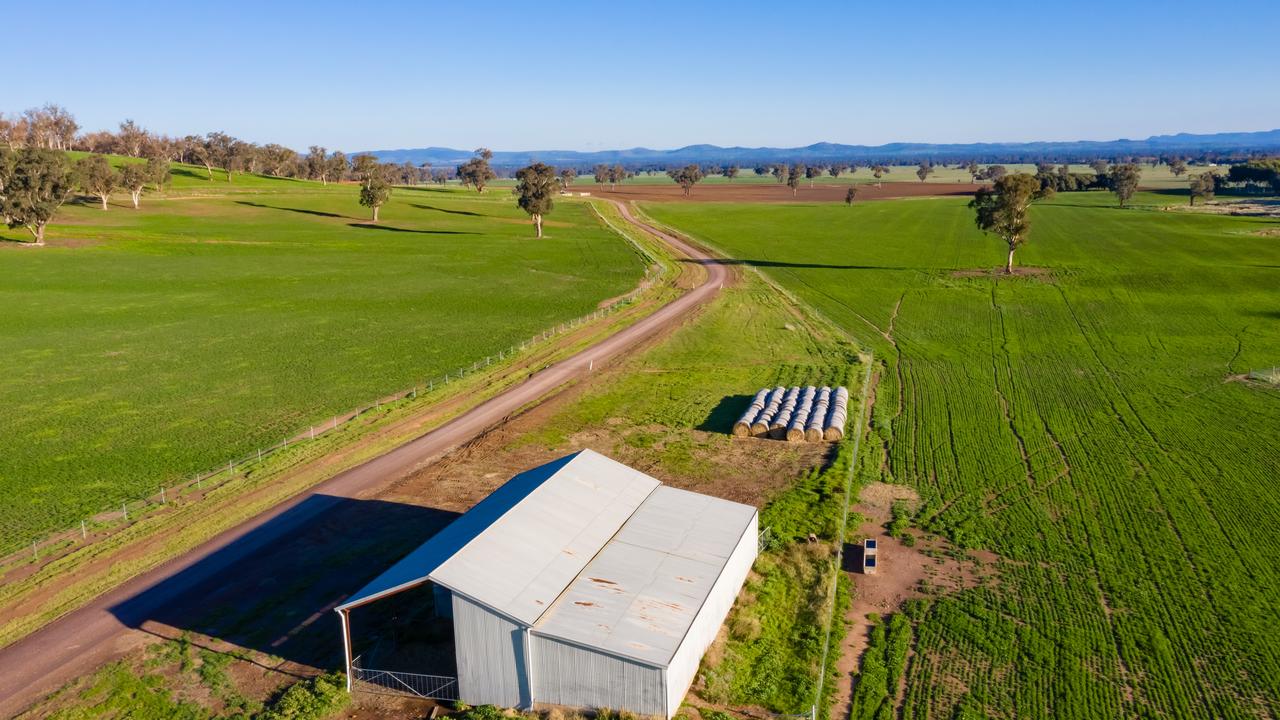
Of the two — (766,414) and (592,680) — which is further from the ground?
(766,414)

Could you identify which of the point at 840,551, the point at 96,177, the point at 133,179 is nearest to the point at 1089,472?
the point at 840,551

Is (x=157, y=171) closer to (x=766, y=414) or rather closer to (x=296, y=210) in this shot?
(x=296, y=210)

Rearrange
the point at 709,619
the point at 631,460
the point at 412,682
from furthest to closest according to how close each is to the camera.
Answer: the point at 631,460 < the point at 709,619 < the point at 412,682

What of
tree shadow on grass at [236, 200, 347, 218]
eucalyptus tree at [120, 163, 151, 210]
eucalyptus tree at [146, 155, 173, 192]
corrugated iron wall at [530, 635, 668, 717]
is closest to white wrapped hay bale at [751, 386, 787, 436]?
corrugated iron wall at [530, 635, 668, 717]

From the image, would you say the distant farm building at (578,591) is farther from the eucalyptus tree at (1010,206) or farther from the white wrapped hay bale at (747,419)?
the eucalyptus tree at (1010,206)

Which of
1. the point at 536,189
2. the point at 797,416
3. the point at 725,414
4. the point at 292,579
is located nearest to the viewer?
the point at 292,579

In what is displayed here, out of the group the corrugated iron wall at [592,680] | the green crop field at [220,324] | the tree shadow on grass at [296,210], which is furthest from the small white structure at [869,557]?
the tree shadow on grass at [296,210]

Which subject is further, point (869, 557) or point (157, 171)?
point (157, 171)

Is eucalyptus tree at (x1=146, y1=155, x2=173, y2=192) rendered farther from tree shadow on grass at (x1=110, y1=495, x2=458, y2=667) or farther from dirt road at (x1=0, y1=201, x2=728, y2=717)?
tree shadow on grass at (x1=110, y1=495, x2=458, y2=667)
